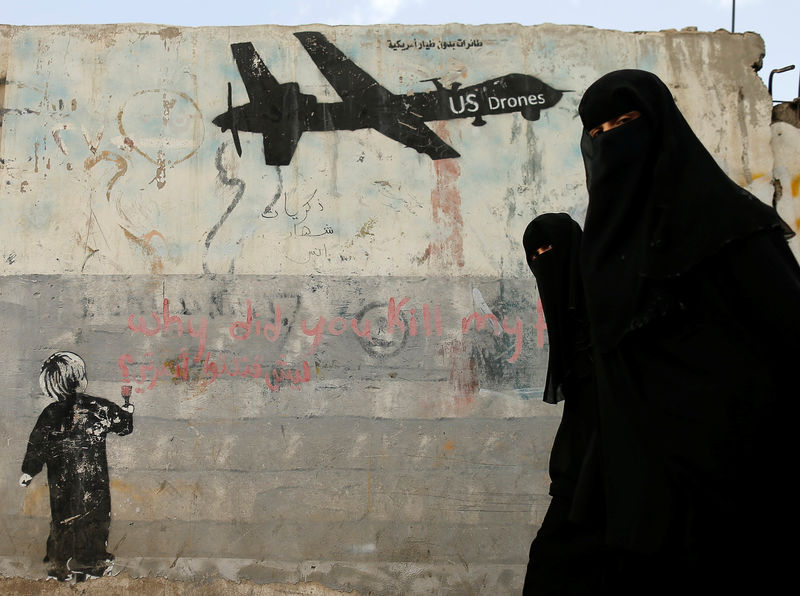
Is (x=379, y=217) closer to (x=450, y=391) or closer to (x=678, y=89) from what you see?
(x=450, y=391)

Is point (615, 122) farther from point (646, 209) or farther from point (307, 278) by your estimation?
point (307, 278)

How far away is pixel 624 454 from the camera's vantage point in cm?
199

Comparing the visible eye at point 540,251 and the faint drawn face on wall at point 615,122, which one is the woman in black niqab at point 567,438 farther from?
the faint drawn face on wall at point 615,122

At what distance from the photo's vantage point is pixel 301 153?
4852 mm

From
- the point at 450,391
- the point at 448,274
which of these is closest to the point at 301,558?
the point at 450,391

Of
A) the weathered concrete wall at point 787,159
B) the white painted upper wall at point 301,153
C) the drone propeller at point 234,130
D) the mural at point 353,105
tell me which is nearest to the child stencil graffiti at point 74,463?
the white painted upper wall at point 301,153

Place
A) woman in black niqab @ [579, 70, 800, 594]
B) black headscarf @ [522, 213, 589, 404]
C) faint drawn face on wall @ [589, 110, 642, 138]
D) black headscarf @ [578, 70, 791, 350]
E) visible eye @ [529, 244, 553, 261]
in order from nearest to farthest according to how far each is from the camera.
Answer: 1. woman in black niqab @ [579, 70, 800, 594]
2. black headscarf @ [578, 70, 791, 350]
3. faint drawn face on wall @ [589, 110, 642, 138]
4. black headscarf @ [522, 213, 589, 404]
5. visible eye @ [529, 244, 553, 261]

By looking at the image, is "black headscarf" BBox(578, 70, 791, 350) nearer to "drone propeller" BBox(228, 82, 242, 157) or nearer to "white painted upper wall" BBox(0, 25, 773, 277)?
"white painted upper wall" BBox(0, 25, 773, 277)

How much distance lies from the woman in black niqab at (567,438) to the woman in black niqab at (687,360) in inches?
9.4

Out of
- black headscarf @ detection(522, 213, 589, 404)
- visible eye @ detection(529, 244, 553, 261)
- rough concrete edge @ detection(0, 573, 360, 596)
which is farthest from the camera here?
rough concrete edge @ detection(0, 573, 360, 596)

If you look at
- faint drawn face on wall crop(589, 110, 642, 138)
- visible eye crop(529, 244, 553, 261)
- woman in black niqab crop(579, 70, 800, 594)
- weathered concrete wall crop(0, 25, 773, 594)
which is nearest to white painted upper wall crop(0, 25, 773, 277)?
weathered concrete wall crop(0, 25, 773, 594)

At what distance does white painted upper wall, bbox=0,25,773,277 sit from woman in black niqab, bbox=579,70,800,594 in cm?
264

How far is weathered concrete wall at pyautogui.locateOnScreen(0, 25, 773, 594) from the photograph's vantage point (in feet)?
14.7

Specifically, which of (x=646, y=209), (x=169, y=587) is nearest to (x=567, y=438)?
(x=646, y=209)
